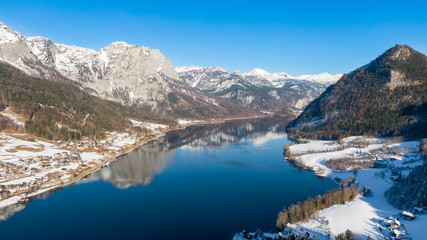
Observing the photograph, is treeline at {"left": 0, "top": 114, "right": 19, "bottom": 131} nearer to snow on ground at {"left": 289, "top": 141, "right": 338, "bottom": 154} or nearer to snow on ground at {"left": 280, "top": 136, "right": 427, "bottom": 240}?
snow on ground at {"left": 280, "top": 136, "right": 427, "bottom": 240}

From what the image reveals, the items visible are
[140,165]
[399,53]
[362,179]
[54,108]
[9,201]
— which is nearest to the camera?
[9,201]

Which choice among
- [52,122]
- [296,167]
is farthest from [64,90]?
[296,167]

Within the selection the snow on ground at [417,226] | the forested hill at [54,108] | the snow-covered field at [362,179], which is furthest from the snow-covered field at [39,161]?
the snow on ground at [417,226]

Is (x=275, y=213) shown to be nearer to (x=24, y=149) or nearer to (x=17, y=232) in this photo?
(x=17, y=232)

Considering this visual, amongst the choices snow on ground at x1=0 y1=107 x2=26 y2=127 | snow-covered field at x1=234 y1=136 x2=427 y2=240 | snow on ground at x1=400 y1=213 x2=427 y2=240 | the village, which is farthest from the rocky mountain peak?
snow on ground at x1=0 y1=107 x2=26 y2=127

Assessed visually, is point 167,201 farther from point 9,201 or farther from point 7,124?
point 7,124

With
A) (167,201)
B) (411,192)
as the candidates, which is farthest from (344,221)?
(167,201)
